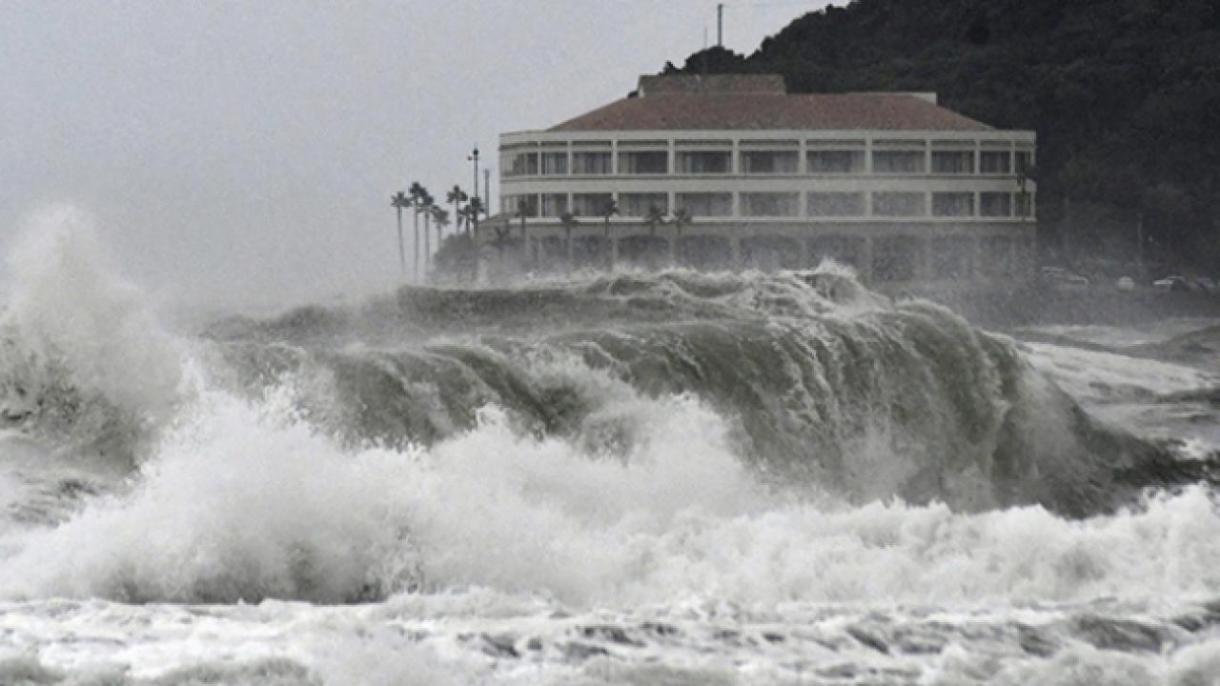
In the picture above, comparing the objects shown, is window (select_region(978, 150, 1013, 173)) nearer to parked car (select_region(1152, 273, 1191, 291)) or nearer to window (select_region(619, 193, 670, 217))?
parked car (select_region(1152, 273, 1191, 291))

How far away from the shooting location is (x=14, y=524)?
18828 millimetres

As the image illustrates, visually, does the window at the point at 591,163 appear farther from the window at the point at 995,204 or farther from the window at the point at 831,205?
the window at the point at 995,204

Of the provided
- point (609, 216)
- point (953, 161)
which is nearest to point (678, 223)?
point (609, 216)

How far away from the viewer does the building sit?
274ft

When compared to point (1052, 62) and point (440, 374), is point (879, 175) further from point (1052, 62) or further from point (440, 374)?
point (440, 374)

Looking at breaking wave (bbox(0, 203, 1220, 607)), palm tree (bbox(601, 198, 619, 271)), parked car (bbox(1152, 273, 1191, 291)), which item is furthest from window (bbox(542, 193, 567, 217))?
breaking wave (bbox(0, 203, 1220, 607))

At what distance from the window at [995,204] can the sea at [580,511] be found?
186ft

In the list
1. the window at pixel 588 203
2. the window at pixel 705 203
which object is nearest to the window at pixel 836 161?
the window at pixel 705 203

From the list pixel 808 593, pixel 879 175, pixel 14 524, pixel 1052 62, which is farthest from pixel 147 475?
pixel 1052 62

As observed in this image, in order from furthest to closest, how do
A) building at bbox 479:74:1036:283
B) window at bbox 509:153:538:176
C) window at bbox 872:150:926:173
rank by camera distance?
window at bbox 872:150:926:173
window at bbox 509:153:538:176
building at bbox 479:74:1036:283

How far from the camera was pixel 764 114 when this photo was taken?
85250mm

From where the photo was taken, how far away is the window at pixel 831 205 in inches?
3317

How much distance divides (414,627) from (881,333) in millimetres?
15883

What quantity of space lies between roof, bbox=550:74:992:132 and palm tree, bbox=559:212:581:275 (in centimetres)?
380
